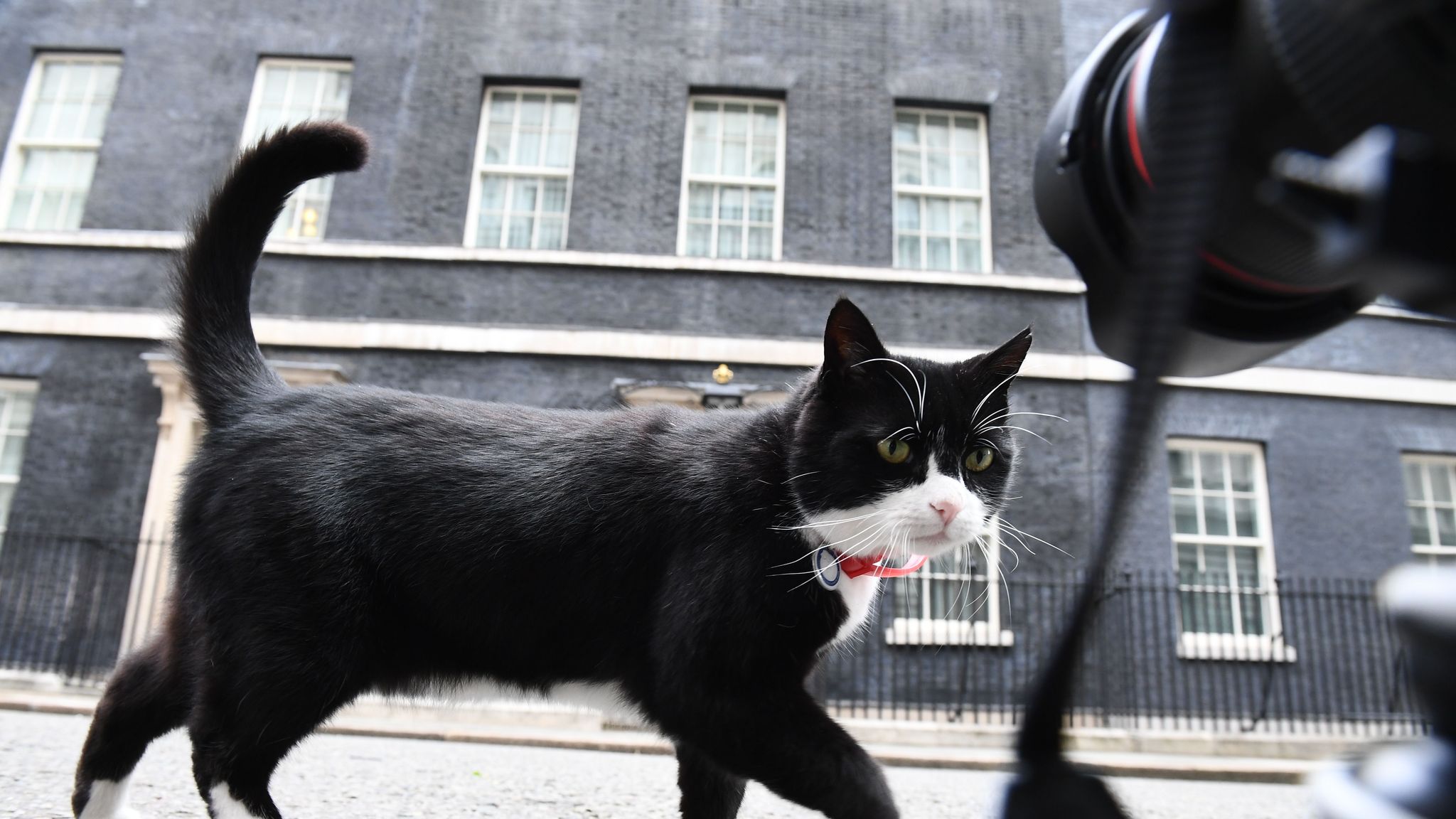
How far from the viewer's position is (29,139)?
1162 centimetres

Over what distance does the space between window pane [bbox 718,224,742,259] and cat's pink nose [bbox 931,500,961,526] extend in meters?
9.41

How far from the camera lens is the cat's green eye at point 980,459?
2268mm

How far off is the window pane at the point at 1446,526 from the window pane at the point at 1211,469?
107 inches

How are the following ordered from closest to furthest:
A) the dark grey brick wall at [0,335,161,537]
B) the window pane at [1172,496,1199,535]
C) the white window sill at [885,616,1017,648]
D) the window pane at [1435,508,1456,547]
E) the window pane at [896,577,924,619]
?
the white window sill at [885,616,1017,648] → the window pane at [896,577,924,619] → the dark grey brick wall at [0,335,161,537] → the window pane at [1172,496,1199,535] → the window pane at [1435,508,1456,547]

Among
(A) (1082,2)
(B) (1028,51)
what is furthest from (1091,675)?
(A) (1082,2)

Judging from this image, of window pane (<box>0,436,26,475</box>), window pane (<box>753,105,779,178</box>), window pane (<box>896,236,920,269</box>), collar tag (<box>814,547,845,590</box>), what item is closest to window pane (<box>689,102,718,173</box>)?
window pane (<box>753,105,779,178</box>)

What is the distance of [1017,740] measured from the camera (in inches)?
28.6

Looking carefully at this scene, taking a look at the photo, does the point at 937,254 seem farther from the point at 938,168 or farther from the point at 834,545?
the point at 834,545

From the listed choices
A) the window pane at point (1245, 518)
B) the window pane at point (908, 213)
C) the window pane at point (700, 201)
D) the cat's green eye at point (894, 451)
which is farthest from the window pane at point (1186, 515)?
the cat's green eye at point (894, 451)

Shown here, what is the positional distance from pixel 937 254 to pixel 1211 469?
413cm

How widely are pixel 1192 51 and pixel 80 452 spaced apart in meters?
12.5

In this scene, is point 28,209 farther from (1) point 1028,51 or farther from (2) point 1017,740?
(2) point 1017,740

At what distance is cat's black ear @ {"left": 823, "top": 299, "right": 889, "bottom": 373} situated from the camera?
7.10 ft

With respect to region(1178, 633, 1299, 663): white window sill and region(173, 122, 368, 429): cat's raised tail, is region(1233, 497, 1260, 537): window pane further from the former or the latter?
region(173, 122, 368, 429): cat's raised tail
